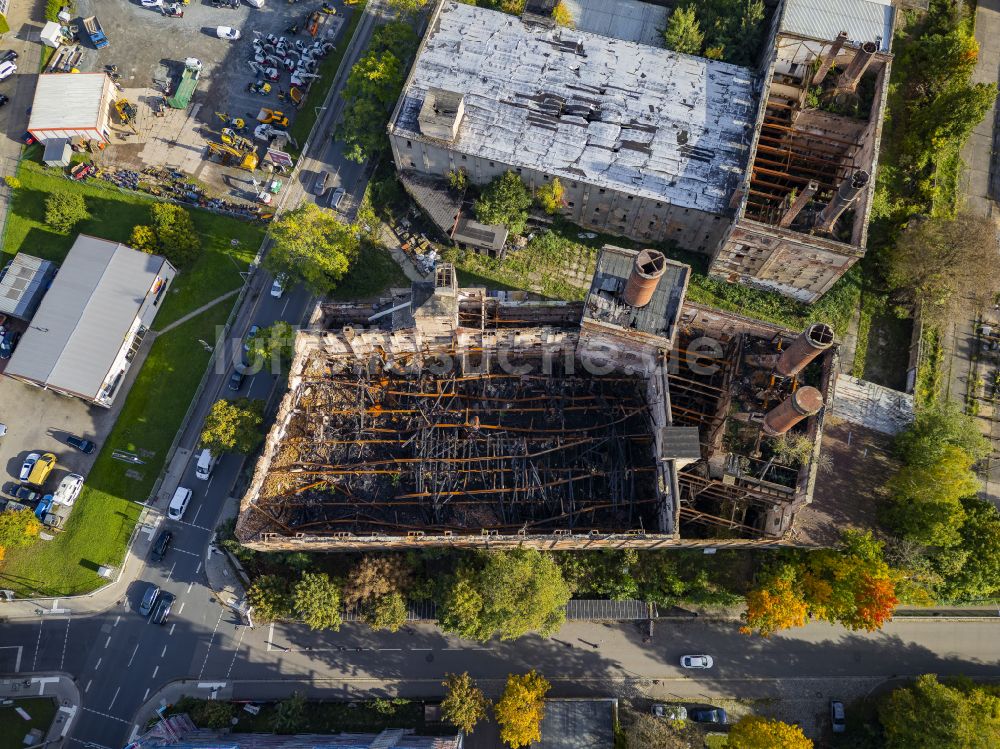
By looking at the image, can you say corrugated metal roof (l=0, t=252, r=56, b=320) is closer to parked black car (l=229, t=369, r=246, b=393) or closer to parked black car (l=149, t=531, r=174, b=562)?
parked black car (l=229, t=369, r=246, b=393)

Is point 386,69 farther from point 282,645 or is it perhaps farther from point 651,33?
point 282,645

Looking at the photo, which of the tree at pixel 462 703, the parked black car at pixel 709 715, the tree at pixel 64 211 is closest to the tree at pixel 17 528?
the tree at pixel 64 211

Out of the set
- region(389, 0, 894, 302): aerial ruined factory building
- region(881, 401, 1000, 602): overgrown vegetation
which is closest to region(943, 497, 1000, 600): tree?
region(881, 401, 1000, 602): overgrown vegetation

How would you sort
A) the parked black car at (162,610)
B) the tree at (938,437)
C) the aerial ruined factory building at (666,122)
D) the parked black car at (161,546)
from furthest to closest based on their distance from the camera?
the parked black car at (161,546) < the aerial ruined factory building at (666,122) < the parked black car at (162,610) < the tree at (938,437)

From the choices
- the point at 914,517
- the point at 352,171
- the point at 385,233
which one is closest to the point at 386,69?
the point at 352,171

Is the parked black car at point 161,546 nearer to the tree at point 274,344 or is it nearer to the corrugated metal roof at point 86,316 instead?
the corrugated metal roof at point 86,316
